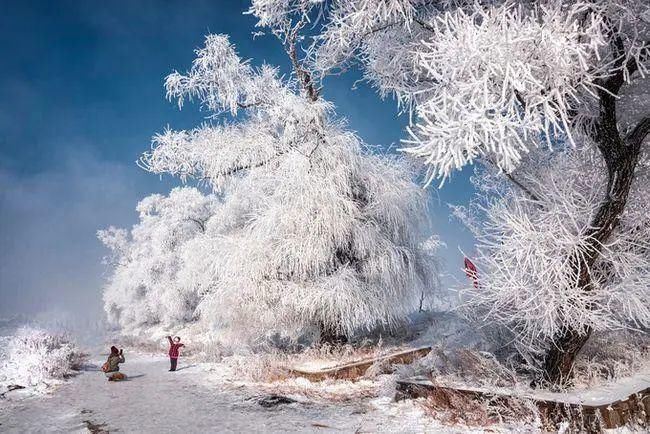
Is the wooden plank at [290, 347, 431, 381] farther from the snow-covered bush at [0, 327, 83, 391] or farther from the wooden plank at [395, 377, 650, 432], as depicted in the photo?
the snow-covered bush at [0, 327, 83, 391]

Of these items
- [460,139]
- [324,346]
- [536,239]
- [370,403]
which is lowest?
[370,403]

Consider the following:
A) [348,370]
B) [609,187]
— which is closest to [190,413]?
[348,370]

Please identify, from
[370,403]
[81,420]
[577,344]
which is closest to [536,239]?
[577,344]

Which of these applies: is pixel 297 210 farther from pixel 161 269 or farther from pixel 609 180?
pixel 161 269

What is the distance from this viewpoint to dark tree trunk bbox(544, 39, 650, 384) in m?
4.57

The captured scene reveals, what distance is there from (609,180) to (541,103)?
193cm

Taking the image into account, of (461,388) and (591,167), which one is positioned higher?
(591,167)

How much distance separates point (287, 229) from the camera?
11102mm

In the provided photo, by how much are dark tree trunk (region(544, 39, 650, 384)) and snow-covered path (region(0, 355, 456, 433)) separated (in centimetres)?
224

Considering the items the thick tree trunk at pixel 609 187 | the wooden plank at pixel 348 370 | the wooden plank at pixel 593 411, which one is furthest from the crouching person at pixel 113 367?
the thick tree trunk at pixel 609 187

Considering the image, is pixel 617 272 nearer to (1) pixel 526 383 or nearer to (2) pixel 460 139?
(1) pixel 526 383

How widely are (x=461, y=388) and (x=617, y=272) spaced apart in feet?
8.40

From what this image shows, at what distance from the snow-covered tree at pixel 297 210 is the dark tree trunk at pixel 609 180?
5429mm

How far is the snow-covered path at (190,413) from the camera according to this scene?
588cm
